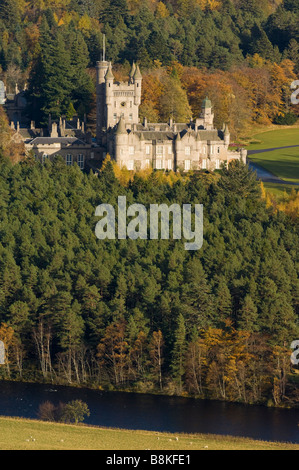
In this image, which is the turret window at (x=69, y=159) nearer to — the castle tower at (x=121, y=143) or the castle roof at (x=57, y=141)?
the castle roof at (x=57, y=141)

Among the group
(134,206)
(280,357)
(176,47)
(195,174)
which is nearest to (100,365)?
(280,357)

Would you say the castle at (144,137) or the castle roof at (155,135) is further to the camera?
the castle roof at (155,135)

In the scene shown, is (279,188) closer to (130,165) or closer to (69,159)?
(130,165)

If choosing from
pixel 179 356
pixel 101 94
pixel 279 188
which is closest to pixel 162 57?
pixel 101 94

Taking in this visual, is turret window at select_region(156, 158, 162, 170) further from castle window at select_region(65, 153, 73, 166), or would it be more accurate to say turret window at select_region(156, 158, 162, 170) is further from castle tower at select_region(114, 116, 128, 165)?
castle window at select_region(65, 153, 73, 166)

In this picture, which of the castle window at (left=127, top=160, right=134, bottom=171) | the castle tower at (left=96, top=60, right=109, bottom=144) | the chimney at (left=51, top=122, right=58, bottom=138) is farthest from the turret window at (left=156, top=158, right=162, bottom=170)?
the chimney at (left=51, top=122, right=58, bottom=138)

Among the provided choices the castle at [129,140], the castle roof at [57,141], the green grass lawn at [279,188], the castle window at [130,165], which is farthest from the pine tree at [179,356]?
the castle roof at [57,141]


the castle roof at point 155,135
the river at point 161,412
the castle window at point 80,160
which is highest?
the castle roof at point 155,135
